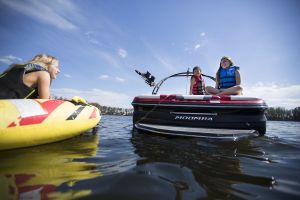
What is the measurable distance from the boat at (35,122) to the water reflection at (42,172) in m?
0.19

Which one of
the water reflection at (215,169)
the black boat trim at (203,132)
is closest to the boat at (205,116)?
the black boat trim at (203,132)

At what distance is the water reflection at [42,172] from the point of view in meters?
1.55

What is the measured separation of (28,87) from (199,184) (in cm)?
321

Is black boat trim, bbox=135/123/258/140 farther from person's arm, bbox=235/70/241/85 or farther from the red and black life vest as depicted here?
the red and black life vest

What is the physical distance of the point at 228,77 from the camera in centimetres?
602

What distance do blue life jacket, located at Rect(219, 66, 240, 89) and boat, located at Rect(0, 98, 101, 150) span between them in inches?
166

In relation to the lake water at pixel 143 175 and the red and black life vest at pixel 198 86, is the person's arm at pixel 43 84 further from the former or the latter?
the red and black life vest at pixel 198 86

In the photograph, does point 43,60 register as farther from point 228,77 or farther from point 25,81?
point 228,77

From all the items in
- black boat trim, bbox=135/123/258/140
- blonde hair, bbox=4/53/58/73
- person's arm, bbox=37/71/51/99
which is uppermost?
blonde hair, bbox=4/53/58/73

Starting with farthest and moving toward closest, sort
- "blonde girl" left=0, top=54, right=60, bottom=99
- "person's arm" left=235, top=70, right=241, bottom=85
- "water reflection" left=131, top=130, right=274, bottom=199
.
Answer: "person's arm" left=235, top=70, right=241, bottom=85 → "blonde girl" left=0, top=54, right=60, bottom=99 → "water reflection" left=131, top=130, right=274, bottom=199

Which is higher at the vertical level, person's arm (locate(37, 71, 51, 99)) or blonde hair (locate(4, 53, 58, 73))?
blonde hair (locate(4, 53, 58, 73))

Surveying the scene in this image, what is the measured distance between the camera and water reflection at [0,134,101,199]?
5.08 feet

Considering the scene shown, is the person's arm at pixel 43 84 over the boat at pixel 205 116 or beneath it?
over

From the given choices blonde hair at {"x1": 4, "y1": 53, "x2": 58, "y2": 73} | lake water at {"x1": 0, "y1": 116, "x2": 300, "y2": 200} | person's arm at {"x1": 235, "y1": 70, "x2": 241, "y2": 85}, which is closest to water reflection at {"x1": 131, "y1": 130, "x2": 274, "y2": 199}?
lake water at {"x1": 0, "y1": 116, "x2": 300, "y2": 200}
